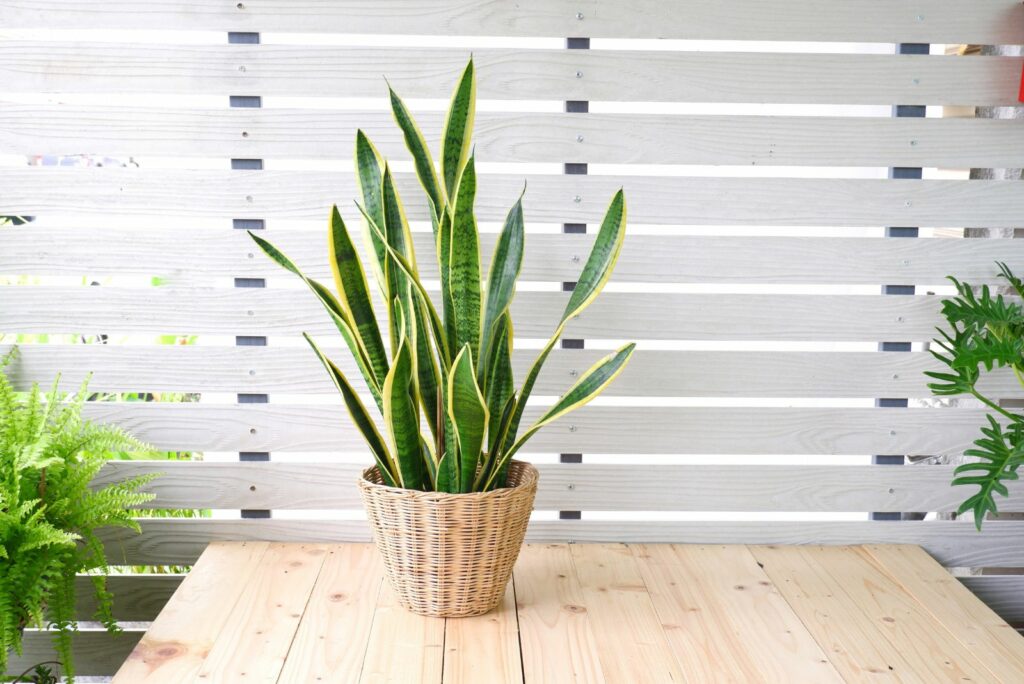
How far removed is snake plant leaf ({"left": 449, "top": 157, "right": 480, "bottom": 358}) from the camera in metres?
1.69

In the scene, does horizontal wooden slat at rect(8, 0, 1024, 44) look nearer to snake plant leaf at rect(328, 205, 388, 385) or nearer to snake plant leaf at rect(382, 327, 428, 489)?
snake plant leaf at rect(328, 205, 388, 385)

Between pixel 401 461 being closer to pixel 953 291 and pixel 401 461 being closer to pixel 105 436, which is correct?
pixel 105 436

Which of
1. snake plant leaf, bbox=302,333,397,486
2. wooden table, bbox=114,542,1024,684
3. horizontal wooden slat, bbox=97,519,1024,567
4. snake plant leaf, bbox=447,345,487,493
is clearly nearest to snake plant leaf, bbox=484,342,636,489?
snake plant leaf, bbox=447,345,487,493

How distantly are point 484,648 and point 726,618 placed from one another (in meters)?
0.48

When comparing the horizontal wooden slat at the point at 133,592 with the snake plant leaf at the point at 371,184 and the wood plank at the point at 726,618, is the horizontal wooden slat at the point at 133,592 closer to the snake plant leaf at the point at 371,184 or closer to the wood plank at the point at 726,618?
the snake plant leaf at the point at 371,184

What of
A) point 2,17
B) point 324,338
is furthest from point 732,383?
point 2,17

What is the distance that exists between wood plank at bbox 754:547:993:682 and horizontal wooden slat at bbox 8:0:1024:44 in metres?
1.14

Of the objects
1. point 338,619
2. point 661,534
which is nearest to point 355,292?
point 338,619

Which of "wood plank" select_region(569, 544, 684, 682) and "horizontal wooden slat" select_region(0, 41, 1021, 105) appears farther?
"horizontal wooden slat" select_region(0, 41, 1021, 105)

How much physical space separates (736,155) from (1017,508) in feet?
3.49

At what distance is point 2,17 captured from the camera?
196 centimetres

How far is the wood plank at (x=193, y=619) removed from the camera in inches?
63.0

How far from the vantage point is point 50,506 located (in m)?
1.79

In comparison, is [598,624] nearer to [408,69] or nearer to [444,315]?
[444,315]
